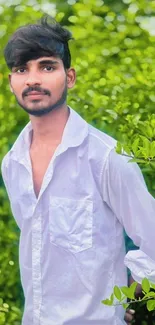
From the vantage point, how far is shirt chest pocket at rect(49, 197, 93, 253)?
338 centimetres

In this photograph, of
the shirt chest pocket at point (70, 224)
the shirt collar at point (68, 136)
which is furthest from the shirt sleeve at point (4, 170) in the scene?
the shirt chest pocket at point (70, 224)

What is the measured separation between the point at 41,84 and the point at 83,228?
1.69 ft

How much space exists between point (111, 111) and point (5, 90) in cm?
57

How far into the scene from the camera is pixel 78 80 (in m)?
4.00

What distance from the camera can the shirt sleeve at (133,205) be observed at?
10.8ft

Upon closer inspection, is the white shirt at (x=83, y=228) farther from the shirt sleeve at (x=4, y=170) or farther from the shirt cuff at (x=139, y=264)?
the shirt sleeve at (x=4, y=170)

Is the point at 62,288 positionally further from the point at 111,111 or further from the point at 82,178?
the point at 111,111

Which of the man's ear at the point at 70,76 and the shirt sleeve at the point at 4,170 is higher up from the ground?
the man's ear at the point at 70,76

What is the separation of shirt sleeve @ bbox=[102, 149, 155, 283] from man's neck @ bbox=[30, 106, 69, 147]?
0.23 metres

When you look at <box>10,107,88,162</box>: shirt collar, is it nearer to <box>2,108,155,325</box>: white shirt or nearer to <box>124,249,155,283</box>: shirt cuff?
<box>2,108,155,325</box>: white shirt

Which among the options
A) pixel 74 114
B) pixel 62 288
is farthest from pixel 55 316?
pixel 74 114

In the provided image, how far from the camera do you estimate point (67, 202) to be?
3404mm

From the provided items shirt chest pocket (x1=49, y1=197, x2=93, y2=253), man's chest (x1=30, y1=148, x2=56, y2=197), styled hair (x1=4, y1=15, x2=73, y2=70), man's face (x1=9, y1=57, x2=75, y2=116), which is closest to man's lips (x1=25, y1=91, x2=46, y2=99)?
man's face (x1=9, y1=57, x2=75, y2=116)

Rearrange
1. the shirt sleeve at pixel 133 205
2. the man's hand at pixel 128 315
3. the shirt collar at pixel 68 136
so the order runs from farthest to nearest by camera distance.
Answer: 1. the man's hand at pixel 128 315
2. the shirt collar at pixel 68 136
3. the shirt sleeve at pixel 133 205
